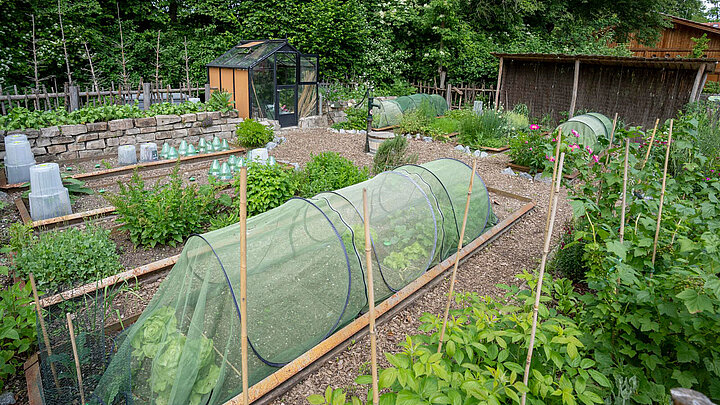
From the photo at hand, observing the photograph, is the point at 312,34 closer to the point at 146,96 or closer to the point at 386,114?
the point at 386,114

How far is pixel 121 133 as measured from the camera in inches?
318

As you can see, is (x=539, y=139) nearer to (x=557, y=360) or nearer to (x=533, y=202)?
(x=533, y=202)

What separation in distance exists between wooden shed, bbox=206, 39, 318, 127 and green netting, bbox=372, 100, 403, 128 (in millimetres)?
2327

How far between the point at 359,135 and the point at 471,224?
6.53 m

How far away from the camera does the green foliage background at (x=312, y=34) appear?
44.9 ft

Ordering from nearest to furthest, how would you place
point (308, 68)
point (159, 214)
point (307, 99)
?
point (159, 214), point (308, 68), point (307, 99)

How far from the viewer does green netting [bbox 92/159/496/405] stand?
2.38m

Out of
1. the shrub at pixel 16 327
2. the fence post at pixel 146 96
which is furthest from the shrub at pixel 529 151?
the fence post at pixel 146 96

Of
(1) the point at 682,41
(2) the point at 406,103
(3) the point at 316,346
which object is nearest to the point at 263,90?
(2) the point at 406,103

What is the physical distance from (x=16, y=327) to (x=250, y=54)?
9.63 meters

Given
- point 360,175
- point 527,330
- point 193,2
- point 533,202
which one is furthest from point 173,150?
point 193,2

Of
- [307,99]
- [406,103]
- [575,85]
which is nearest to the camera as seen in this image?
[575,85]

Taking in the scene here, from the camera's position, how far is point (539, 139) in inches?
297

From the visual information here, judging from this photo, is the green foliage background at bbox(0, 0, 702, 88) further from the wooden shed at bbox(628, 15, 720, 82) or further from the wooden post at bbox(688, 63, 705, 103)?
the wooden shed at bbox(628, 15, 720, 82)
